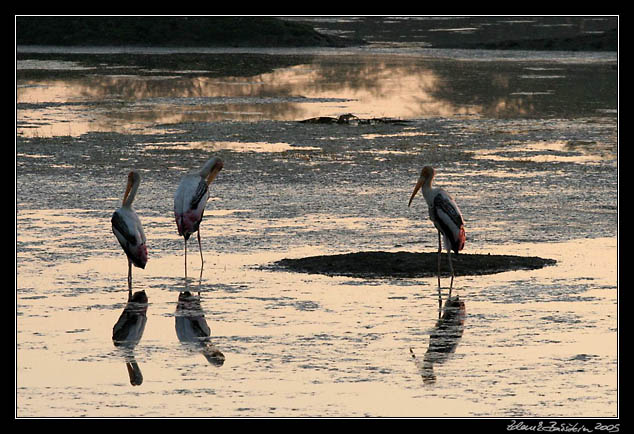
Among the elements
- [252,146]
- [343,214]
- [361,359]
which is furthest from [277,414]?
[252,146]

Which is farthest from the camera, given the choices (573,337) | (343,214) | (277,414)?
(343,214)

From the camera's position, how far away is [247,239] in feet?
47.4

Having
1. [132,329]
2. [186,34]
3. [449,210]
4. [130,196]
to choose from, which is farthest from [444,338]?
[186,34]

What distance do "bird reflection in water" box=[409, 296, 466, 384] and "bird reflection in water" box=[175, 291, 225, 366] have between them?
1.31 m

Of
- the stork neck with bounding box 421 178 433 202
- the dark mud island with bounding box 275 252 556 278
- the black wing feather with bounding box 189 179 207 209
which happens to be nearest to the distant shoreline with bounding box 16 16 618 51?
the stork neck with bounding box 421 178 433 202

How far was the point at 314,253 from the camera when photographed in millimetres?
13766

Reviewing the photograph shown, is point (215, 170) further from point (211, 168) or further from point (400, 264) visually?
point (400, 264)

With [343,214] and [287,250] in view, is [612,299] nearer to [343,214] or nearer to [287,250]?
[287,250]

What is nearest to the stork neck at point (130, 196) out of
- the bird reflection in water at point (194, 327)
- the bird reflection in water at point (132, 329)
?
the bird reflection in water at point (132, 329)

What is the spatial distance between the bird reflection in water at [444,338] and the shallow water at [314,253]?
52mm

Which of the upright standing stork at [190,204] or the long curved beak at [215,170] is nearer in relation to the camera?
the upright standing stork at [190,204]

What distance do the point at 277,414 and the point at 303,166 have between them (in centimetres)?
1208

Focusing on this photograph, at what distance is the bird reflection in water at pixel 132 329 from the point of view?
936 cm

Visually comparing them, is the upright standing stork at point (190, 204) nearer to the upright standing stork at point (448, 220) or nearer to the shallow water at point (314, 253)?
the shallow water at point (314, 253)
